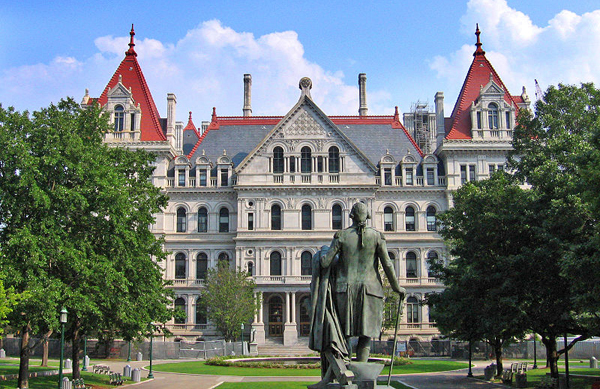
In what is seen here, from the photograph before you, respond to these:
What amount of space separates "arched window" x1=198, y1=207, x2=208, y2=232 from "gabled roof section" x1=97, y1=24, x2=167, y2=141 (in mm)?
7797

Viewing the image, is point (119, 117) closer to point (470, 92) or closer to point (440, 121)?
point (440, 121)

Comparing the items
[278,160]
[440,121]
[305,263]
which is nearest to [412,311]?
[305,263]

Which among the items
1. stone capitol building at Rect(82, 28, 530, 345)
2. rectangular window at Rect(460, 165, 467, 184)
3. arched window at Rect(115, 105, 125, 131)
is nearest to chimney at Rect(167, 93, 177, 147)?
stone capitol building at Rect(82, 28, 530, 345)

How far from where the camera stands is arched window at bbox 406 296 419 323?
2370 inches

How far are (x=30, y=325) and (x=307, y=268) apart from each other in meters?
34.3

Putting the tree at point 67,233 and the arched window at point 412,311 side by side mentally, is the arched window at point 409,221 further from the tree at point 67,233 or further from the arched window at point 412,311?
the tree at point 67,233

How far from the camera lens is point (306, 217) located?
60.8m

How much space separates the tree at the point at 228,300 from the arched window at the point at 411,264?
15.0 meters

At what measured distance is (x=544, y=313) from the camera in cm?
2706

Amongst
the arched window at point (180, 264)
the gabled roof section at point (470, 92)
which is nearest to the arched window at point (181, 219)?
the arched window at point (180, 264)

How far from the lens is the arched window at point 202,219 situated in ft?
204

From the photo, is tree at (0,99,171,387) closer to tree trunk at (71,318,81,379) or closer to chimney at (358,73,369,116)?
tree trunk at (71,318,81,379)

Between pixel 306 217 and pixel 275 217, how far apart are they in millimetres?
2862

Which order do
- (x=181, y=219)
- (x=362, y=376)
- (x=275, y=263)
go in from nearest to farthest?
1. (x=362, y=376)
2. (x=275, y=263)
3. (x=181, y=219)
